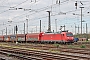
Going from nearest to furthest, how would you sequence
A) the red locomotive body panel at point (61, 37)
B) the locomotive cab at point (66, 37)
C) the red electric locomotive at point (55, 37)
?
the locomotive cab at point (66, 37) → the red locomotive body panel at point (61, 37) → the red electric locomotive at point (55, 37)

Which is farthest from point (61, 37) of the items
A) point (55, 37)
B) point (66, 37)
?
point (55, 37)

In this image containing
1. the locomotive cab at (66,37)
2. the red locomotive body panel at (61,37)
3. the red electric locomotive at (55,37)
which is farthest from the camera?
the red electric locomotive at (55,37)

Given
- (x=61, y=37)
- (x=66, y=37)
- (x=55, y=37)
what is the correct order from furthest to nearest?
(x=55, y=37) → (x=61, y=37) → (x=66, y=37)

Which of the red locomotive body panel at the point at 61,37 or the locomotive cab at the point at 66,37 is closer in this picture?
the locomotive cab at the point at 66,37

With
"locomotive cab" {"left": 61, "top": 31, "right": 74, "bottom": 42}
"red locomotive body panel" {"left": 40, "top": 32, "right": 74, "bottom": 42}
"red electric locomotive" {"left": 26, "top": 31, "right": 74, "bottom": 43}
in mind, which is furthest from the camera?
"red electric locomotive" {"left": 26, "top": 31, "right": 74, "bottom": 43}

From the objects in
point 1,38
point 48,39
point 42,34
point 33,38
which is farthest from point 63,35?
Answer: point 1,38

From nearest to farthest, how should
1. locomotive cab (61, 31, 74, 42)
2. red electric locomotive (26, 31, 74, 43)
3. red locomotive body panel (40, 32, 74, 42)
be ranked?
locomotive cab (61, 31, 74, 42) < red locomotive body panel (40, 32, 74, 42) < red electric locomotive (26, 31, 74, 43)

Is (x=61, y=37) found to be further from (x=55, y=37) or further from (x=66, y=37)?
(x=55, y=37)

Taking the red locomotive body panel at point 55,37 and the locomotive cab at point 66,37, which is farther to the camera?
the red locomotive body panel at point 55,37

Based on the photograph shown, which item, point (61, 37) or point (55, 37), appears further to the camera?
point (55, 37)

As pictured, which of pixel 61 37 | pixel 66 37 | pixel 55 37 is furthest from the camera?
pixel 55 37

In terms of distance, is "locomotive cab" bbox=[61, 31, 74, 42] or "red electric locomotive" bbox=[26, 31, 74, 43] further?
"red electric locomotive" bbox=[26, 31, 74, 43]

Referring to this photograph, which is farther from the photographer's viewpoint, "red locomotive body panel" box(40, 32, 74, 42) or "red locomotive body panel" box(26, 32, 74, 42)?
"red locomotive body panel" box(26, 32, 74, 42)

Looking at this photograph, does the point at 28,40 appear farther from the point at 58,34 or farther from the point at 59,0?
the point at 59,0
